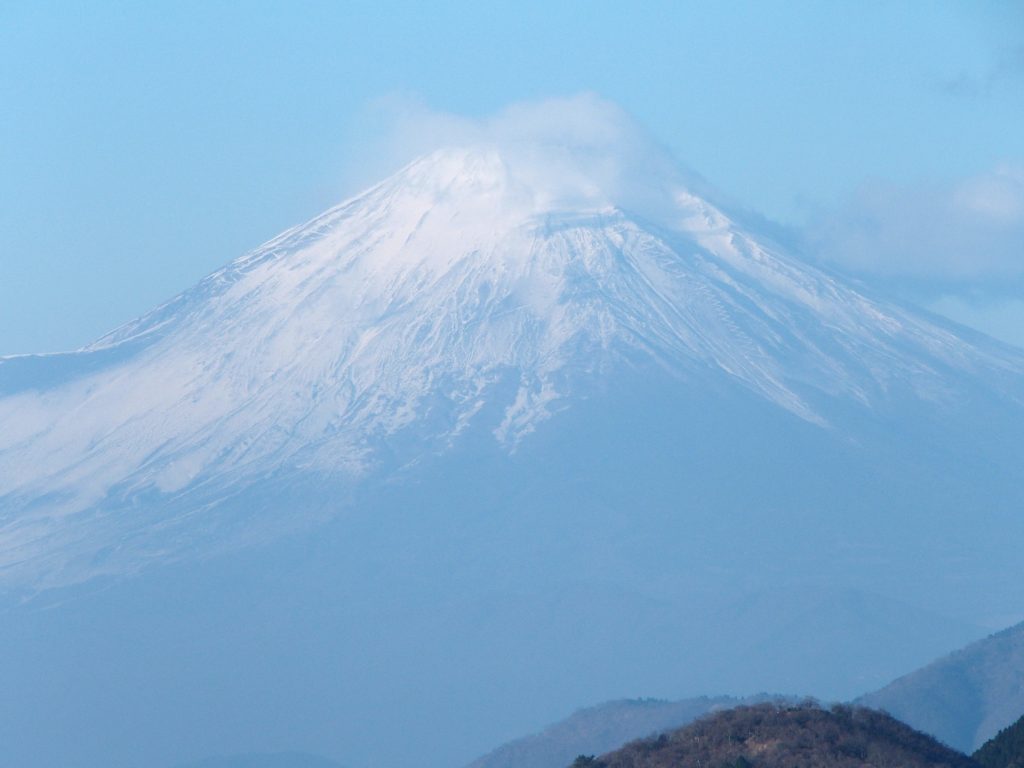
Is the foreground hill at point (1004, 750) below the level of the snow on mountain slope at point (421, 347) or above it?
below

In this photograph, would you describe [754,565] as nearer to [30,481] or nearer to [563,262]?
[563,262]

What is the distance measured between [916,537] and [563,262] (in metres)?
24.6

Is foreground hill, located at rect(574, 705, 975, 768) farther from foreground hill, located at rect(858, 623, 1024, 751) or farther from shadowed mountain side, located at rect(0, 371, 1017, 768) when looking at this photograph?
shadowed mountain side, located at rect(0, 371, 1017, 768)

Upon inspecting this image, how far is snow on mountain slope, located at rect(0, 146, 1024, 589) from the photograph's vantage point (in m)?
90.5

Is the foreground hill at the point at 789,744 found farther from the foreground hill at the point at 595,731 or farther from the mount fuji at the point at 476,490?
the mount fuji at the point at 476,490

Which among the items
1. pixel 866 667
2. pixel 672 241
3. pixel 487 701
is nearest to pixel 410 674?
pixel 487 701

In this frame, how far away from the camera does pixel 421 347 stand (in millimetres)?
94312

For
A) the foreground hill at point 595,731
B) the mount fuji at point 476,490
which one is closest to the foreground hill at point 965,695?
the foreground hill at point 595,731

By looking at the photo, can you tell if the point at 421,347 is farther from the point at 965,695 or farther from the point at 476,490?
the point at 965,695

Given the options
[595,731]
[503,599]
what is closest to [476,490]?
[503,599]

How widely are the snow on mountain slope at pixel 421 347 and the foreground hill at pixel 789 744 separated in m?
69.1

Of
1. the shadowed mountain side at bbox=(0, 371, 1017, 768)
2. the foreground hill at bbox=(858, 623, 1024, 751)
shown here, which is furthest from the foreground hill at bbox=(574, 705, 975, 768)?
the shadowed mountain side at bbox=(0, 371, 1017, 768)

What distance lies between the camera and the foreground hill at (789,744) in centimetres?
1845

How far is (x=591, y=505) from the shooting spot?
301 feet
